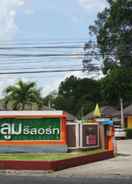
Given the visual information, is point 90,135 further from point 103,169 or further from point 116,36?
point 116,36

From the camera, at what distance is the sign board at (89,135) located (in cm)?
3319

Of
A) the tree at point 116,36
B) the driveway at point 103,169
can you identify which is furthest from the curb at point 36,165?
the tree at point 116,36

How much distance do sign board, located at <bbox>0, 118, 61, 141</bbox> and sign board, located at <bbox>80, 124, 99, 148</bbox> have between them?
5.05ft

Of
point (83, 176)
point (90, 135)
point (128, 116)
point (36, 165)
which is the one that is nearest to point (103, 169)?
point (36, 165)

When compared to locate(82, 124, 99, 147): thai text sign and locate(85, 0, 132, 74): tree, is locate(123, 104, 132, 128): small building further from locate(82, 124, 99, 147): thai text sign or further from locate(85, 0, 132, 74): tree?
locate(82, 124, 99, 147): thai text sign

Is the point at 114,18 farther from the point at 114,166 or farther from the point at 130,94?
the point at 114,166

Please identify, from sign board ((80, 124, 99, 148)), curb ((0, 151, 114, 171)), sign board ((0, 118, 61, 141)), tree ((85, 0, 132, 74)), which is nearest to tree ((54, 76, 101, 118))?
tree ((85, 0, 132, 74))

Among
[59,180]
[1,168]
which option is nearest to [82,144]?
[1,168]

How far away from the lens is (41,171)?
23875mm

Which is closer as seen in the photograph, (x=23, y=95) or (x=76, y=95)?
(x=23, y=95)

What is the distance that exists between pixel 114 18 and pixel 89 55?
4843 mm

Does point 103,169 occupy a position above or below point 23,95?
below

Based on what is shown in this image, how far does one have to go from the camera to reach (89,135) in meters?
33.9

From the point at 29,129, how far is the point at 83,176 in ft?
35.8
